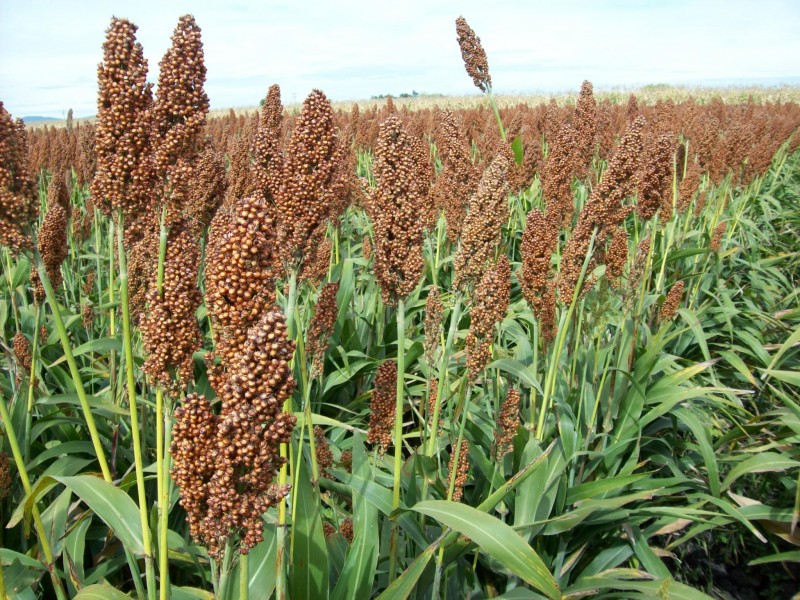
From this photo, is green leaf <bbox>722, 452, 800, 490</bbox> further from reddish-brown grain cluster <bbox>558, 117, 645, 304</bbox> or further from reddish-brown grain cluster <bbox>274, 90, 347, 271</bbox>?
reddish-brown grain cluster <bbox>274, 90, 347, 271</bbox>

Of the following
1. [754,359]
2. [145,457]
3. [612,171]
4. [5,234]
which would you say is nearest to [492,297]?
[612,171]

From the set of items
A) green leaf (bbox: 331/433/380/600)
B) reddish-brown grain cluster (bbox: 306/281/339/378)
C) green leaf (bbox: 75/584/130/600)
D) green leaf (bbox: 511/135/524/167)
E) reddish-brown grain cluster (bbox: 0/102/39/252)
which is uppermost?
green leaf (bbox: 511/135/524/167)

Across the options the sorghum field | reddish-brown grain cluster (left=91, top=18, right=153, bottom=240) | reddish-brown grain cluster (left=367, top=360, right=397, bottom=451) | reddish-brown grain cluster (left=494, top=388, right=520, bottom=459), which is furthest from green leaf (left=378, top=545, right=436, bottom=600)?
reddish-brown grain cluster (left=91, top=18, right=153, bottom=240)

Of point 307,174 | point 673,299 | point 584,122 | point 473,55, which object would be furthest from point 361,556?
point 473,55

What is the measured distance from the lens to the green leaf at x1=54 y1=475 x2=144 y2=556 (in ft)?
6.38

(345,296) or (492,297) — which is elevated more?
(492,297)

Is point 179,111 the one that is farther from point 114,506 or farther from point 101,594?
point 101,594

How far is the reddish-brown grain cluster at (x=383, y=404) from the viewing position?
2.56 meters

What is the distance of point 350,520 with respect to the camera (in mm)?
2773

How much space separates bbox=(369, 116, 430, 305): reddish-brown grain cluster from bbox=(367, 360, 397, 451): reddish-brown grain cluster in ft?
1.89

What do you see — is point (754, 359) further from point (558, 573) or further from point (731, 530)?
point (558, 573)

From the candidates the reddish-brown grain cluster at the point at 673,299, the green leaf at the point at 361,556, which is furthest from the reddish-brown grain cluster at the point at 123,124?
the reddish-brown grain cluster at the point at 673,299

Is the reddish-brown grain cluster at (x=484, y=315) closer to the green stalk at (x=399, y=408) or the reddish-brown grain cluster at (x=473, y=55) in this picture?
the green stalk at (x=399, y=408)

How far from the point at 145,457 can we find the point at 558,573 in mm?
2369
